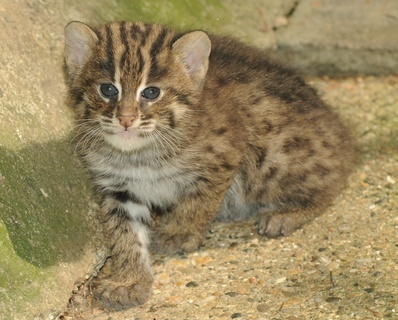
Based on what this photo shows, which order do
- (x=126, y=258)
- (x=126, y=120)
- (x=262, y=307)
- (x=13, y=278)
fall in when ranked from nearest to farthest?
(x=13, y=278), (x=126, y=120), (x=262, y=307), (x=126, y=258)

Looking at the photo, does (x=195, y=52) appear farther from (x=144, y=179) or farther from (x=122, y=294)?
(x=122, y=294)

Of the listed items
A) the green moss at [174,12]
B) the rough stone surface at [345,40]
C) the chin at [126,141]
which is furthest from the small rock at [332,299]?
the rough stone surface at [345,40]

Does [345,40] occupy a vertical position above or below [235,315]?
below

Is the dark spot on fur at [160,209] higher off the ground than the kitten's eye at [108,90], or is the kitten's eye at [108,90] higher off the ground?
the kitten's eye at [108,90]

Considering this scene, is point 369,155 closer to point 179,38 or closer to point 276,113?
point 276,113

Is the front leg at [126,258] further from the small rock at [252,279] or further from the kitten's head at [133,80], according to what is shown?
the small rock at [252,279]


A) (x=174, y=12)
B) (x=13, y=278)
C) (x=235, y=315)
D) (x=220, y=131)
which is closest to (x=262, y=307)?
(x=235, y=315)

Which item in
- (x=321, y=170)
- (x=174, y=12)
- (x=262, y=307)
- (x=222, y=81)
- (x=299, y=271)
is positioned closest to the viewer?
(x=262, y=307)
